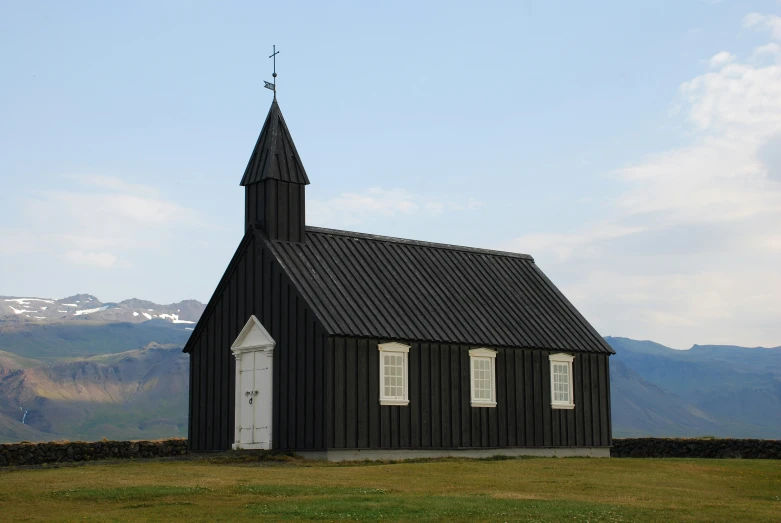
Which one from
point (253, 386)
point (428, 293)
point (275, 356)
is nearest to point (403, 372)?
point (275, 356)

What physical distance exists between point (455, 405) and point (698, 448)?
1195 cm

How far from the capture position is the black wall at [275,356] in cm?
3081

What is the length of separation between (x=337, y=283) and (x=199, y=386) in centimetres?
654

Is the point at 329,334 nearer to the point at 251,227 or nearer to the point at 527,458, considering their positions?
the point at 251,227

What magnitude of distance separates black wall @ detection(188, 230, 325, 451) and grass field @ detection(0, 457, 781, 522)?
2.03 metres

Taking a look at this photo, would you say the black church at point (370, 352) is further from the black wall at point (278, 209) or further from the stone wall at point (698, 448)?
the stone wall at point (698, 448)

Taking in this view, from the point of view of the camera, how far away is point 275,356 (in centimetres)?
3212

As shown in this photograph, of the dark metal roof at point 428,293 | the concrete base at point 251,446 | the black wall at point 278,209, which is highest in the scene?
the black wall at point 278,209

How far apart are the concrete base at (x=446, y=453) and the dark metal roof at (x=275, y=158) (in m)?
8.96

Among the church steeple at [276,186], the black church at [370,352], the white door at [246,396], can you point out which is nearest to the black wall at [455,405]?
the black church at [370,352]

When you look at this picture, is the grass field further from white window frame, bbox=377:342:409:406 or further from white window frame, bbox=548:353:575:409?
white window frame, bbox=548:353:575:409

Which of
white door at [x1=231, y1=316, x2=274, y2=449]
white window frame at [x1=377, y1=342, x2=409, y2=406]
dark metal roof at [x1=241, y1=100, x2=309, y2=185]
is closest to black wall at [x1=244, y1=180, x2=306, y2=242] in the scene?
dark metal roof at [x1=241, y1=100, x2=309, y2=185]

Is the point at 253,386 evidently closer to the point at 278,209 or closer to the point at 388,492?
the point at 278,209

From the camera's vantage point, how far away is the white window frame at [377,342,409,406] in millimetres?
31562
